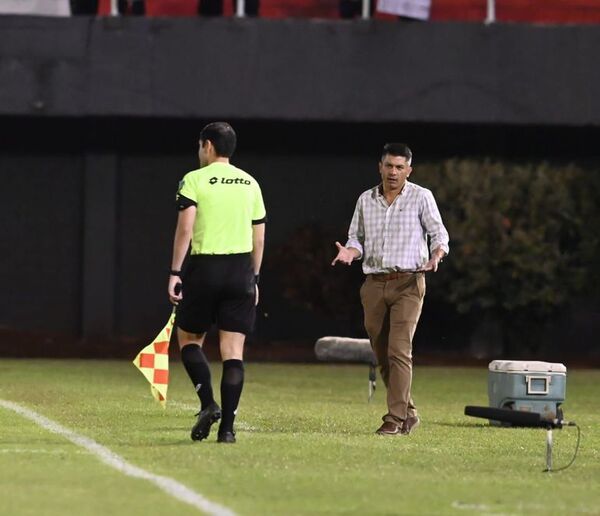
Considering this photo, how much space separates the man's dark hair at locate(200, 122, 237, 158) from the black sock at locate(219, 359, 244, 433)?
1394 mm

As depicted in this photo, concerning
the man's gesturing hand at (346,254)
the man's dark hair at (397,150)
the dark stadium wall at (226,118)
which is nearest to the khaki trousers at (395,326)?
the man's gesturing hand at (346,254)

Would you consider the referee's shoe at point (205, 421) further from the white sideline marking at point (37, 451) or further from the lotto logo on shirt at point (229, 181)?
the lotto logo on shirt at point (229, 181)

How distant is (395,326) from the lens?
13.5 meters

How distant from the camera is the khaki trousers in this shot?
13.4 metres

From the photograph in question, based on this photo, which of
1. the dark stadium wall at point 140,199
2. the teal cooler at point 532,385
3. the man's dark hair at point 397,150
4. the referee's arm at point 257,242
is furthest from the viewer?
the dark stadium wall at point 140,199

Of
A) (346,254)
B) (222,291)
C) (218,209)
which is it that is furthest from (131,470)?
(346,254)

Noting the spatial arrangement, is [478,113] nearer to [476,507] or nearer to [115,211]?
[115,211]

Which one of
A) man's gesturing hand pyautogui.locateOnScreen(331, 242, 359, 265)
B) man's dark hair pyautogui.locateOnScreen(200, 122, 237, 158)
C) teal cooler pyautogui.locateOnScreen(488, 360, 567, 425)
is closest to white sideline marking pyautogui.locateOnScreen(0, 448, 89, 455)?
man's dark hair pyautogui.locateOnScreen(200, 122, 237, 158)

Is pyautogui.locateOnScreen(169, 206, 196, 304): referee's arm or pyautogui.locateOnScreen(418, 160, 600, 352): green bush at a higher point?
pyautogui.locateOnScreen(169, 206, 196, 304): referee's arm

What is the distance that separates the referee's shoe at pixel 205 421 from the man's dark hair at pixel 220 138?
1.66 meters

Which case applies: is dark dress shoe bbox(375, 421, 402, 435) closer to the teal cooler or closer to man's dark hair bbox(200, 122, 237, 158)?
the teal cooler

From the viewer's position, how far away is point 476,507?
8.83m

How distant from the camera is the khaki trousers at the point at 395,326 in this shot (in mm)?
13375

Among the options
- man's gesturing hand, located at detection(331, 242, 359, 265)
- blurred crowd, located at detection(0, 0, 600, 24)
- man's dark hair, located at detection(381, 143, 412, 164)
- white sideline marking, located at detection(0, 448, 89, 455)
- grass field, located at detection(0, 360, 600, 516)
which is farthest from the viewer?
blurred crowd, located at detection(0, 0, 600, 24)
